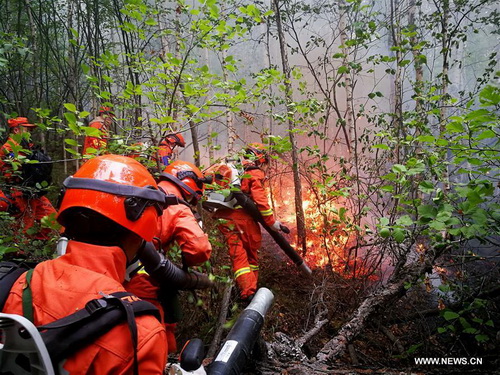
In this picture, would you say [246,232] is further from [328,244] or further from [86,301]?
[86,301]

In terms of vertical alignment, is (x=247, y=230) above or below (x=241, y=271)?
above

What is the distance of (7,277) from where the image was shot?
44.5 inches

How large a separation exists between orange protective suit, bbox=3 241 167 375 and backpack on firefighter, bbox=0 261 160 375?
0.12 ft

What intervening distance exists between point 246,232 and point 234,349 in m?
3.85

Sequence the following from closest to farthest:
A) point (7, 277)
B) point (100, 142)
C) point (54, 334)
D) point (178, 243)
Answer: point (54, 334)
point (7, 277)
point (178, 243)
point (100, 142)

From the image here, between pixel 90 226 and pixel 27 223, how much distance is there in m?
4.77

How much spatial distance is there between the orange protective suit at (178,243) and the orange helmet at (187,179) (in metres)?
0.33

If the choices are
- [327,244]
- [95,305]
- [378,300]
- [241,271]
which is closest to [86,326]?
[95,305]

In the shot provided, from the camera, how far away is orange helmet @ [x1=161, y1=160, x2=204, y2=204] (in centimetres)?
321

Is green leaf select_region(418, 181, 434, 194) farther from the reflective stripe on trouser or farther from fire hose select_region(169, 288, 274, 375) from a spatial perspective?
the reflective stripe on trouser

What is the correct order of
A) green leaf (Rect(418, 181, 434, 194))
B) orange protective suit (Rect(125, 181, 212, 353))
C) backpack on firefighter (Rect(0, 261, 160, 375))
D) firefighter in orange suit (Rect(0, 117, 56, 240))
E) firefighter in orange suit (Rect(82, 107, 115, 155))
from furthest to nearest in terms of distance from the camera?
firefighter in orange suit (Rect(0, 117, 56, 240)) → firefighter in orange suit (Rect(82, 107, 115, 155)) → orange protective suit (Rect(125, 181, 212, 353)) → green leaf (Rect(418, 181, 434, 194)) → backpack on firefighter (Rect(0, 261, 160, 375))

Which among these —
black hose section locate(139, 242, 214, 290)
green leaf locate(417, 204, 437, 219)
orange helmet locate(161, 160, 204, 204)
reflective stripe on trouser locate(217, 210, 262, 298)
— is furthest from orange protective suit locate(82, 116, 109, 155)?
green leaf locate(417, 204, 437, 219)

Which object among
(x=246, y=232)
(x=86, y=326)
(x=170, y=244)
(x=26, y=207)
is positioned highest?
(x=86, y=326)

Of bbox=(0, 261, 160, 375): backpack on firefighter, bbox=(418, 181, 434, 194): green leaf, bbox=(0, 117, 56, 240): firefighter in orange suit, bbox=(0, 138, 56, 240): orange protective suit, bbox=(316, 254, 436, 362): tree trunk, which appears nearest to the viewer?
bbox=(0, 261, 160, 375): backpack on firefighter
